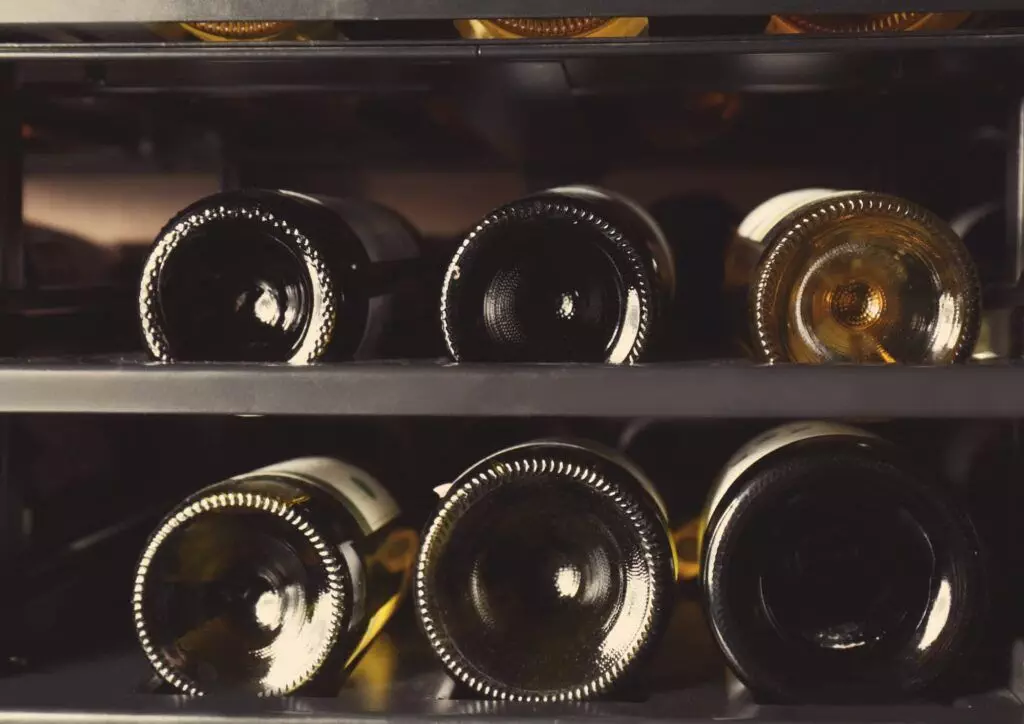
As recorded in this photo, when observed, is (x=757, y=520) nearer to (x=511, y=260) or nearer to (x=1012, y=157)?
(x=511, y=260)

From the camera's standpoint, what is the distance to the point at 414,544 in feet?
2.83

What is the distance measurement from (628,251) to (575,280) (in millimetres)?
100

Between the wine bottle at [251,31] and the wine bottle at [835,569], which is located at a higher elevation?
the wine bottle at [251,31]

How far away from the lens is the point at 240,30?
76 cm

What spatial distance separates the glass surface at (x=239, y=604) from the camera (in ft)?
2.31

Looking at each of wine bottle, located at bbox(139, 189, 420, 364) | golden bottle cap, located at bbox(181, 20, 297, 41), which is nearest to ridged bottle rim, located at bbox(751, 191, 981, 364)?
wine bottle, located at bbox(139, 189, 420, 364)

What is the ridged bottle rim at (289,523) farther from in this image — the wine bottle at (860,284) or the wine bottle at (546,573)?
the wine bottle at (860,284)

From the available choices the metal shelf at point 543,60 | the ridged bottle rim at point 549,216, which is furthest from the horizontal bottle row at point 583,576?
the metal shelf at point 543,60

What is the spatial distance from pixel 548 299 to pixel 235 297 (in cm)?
28

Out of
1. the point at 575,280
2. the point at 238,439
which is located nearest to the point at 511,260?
the point at 575,280

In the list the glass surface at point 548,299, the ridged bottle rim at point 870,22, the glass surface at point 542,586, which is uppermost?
the ridged bottle rim at point 870,22

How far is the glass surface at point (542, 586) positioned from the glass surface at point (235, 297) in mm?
237

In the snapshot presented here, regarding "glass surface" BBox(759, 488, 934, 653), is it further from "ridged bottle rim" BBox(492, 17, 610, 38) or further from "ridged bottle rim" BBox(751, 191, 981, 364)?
"ridged bottle rim" BBox(492, 17, 610, 38)

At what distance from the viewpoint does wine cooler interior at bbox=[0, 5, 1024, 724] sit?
65 cm
